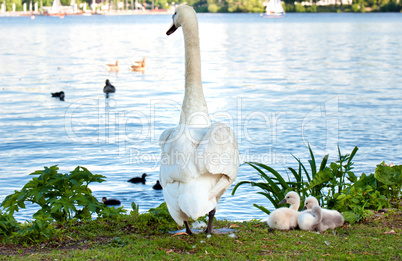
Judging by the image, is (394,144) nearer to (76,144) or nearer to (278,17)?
(76,144)

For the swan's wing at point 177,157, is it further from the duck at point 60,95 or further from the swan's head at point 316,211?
the duck at point 60,95

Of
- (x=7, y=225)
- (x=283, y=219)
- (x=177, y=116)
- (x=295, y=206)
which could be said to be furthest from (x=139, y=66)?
(x=283, y=219)

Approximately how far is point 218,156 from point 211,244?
37.4 inches

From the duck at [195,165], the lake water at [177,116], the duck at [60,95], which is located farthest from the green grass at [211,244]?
the duck at [60,95]

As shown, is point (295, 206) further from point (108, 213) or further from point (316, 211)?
point (108, 213)

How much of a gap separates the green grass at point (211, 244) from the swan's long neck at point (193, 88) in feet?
4.31

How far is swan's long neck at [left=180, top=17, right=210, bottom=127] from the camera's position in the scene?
6.30 metres

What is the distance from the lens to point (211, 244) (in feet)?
19.3

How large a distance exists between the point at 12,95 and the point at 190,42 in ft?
67.8

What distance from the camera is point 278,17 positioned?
16425 cm

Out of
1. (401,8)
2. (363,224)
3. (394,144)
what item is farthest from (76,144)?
(401,8)

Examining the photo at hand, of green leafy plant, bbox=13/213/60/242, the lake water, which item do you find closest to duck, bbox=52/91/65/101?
the lake water

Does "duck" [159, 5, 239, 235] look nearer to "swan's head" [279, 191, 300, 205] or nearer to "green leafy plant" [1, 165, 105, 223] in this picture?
"green leafy plant" [1, 165, 105, 223]

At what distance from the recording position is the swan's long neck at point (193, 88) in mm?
6296
